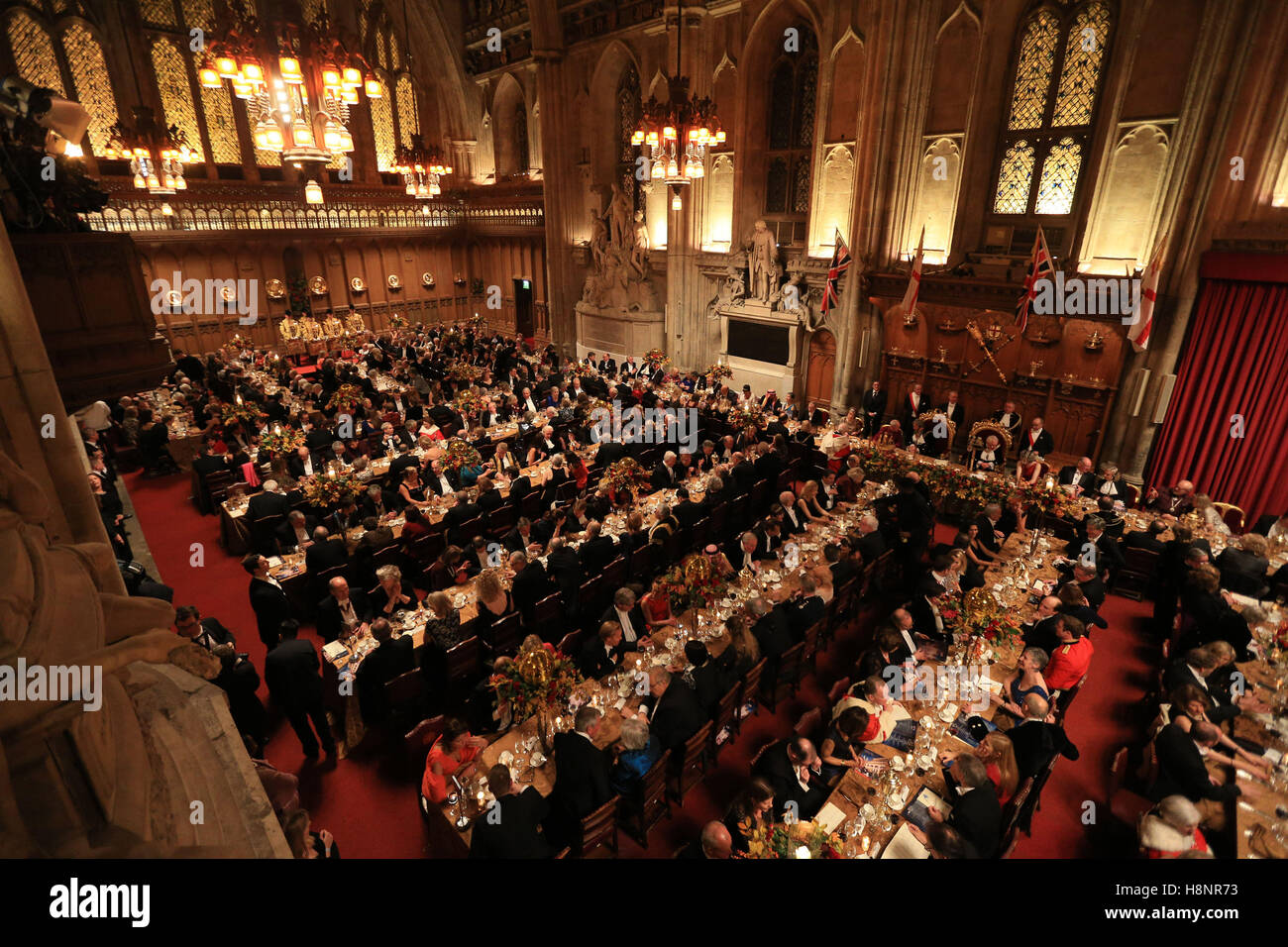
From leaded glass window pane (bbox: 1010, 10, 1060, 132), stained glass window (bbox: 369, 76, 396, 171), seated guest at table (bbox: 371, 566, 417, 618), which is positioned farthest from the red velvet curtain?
stained glass window (bbox: 369, 76, 396, 171)

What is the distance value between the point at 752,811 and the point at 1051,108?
13.8 metres

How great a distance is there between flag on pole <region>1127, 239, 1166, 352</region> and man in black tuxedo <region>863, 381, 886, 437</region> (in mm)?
4486

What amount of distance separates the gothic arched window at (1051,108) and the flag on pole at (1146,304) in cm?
231

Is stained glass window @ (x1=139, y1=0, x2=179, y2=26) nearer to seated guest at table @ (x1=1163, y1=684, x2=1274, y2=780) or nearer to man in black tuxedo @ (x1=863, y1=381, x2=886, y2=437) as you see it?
man in black tuxedo @ (x1=863, y1=381, x2=886, y2=437)

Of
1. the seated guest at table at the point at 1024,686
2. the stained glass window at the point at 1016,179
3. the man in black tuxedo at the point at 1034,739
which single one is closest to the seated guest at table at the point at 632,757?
the man in black tuxedo at the point at 1034,739

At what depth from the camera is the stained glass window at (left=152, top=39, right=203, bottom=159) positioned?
1966cm

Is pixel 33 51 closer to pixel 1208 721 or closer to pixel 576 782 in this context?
pixel 576 782

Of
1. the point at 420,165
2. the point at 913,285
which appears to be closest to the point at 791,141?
the point at 913,285

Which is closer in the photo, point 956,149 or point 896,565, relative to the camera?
point 896,565

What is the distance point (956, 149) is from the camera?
1251 cm

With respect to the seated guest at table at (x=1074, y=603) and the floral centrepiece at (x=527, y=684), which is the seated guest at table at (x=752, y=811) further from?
the seated guest at table at (x=1074, y=603)
